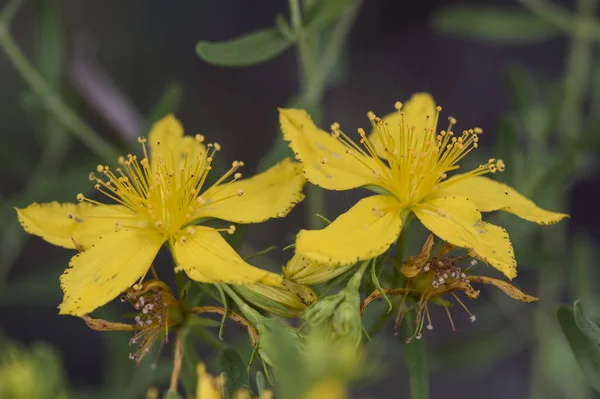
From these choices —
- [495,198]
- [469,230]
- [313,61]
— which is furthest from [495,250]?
[313,61]

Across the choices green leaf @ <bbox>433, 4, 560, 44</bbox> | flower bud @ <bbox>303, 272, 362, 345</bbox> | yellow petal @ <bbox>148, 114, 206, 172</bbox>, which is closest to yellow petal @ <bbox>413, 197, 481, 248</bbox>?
flower bud @ <bbox>303, 272, 362, 345</bbox>

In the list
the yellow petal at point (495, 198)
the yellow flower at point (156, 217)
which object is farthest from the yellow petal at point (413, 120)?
the yellow flower at point (156, 217)

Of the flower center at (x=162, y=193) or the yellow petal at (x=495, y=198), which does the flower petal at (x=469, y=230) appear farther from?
the flower center at (x=162, y=193)

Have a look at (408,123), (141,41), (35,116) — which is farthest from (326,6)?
(141,41)

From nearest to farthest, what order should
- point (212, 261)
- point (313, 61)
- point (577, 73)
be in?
point (212, 261) < point (313, 61) < point (577, 73)

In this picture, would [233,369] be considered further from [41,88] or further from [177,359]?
[41,88]
